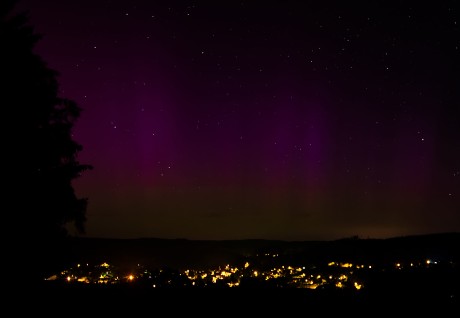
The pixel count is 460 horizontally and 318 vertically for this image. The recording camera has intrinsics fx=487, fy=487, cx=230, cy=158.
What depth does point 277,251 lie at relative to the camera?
4475cm

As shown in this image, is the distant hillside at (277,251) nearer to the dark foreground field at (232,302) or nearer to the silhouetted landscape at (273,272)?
the silhouetted landscape at (273,272)

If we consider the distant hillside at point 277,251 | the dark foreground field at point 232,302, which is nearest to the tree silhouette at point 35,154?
the dark foreground field at point 232,302

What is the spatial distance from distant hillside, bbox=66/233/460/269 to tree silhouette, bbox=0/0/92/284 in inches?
741

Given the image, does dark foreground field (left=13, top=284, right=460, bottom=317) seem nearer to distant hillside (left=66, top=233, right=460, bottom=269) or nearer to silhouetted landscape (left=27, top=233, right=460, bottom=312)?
silhouetted landscape (left=27, top=233, right=460, bottom=312)

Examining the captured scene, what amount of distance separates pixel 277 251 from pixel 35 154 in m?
35.8

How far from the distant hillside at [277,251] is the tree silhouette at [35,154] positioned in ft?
61.8

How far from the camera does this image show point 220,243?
50.7 m

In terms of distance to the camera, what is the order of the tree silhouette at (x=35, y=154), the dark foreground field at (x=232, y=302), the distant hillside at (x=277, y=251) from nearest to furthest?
the dark foreground field at (x=232, y=302)
the tree silhouette at (x=35, y=154)
the distant hillside at (x=277, y=251)

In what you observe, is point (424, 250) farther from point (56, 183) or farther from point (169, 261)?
point (56, 183)

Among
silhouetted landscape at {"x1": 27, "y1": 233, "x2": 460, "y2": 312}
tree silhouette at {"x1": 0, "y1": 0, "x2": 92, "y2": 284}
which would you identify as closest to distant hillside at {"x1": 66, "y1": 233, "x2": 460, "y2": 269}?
silhouetted landscape at {"x1": 27, "y1": 233, "x2": 460, "y2": 312}

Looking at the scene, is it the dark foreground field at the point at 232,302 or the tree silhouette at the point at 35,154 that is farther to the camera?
the tree silhouette at the point at 35,154

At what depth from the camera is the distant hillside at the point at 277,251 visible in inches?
1342

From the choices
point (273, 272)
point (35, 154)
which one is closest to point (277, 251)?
point (273, 272)

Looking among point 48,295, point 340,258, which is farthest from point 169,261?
point 48,295
